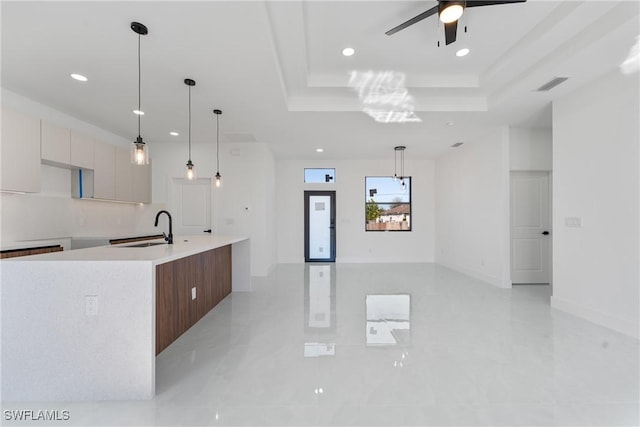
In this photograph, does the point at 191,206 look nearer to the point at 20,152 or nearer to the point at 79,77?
the point at 20,152

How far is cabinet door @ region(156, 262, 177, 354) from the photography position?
238 cm

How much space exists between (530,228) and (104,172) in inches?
284

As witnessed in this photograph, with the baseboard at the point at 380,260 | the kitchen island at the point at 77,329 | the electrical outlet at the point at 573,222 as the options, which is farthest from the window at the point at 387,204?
the kitchen island at the point at 77,329

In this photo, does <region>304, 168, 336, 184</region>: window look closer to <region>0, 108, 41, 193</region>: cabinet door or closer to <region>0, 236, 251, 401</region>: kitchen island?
<region>0, 108, 41, 193</region>: cabinet door

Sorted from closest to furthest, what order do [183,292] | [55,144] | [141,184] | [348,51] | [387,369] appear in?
[387,369] → [183,292] → [348,51] → [55,144] → [141,184]

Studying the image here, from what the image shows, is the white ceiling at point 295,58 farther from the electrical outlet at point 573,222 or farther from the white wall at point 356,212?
the white wall at point 356,212

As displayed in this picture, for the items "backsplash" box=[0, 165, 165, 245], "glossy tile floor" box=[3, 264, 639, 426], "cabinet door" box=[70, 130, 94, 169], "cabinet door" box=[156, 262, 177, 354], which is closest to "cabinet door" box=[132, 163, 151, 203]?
"backsplash" box=[0, 165, 165, 245]

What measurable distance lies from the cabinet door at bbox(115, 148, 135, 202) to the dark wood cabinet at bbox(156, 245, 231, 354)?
2.41 m

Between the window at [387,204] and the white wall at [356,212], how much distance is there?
0.14 metres

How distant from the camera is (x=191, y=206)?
5.68 metres

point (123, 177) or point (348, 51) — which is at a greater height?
point (348, 51)

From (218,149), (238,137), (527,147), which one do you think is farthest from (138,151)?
(527,147)

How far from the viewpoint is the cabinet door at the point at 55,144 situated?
11.5 feet

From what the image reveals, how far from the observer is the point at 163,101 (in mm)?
3557
